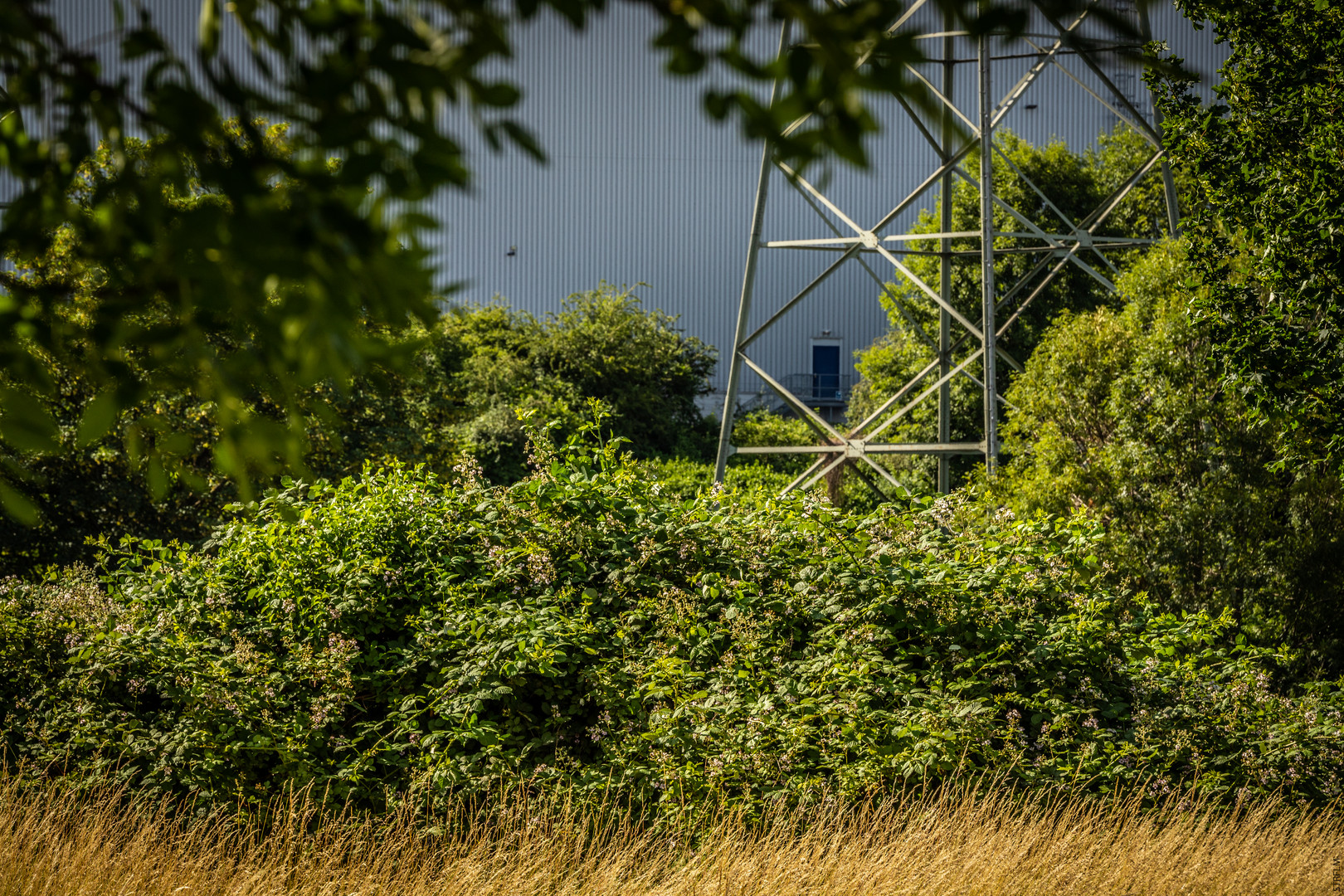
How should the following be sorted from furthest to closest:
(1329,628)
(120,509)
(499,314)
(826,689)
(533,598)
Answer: (499,314) < (120,509) < (1329,628) < (533,598) < (826,689)

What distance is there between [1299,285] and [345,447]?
11.4 meters

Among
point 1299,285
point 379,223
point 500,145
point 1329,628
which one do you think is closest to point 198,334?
point 379,223

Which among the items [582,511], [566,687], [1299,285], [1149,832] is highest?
[1299,285]

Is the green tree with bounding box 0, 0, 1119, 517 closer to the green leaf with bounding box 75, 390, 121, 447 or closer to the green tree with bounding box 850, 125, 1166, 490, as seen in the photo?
the green leaf with bounding box 75, 390, 121, 447

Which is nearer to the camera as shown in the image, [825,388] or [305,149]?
[305,149]

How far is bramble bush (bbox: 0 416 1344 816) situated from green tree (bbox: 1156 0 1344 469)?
172cm

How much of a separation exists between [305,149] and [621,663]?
3.83 meters

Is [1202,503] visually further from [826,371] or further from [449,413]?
[826,371]

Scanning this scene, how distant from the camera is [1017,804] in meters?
4.49

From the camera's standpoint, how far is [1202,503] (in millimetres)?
8297

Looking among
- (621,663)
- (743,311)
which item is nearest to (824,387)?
(743,311)

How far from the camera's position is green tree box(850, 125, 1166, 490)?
862 inches

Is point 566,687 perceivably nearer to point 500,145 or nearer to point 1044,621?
point 1044,621

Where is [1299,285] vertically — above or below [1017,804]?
Answer: above
